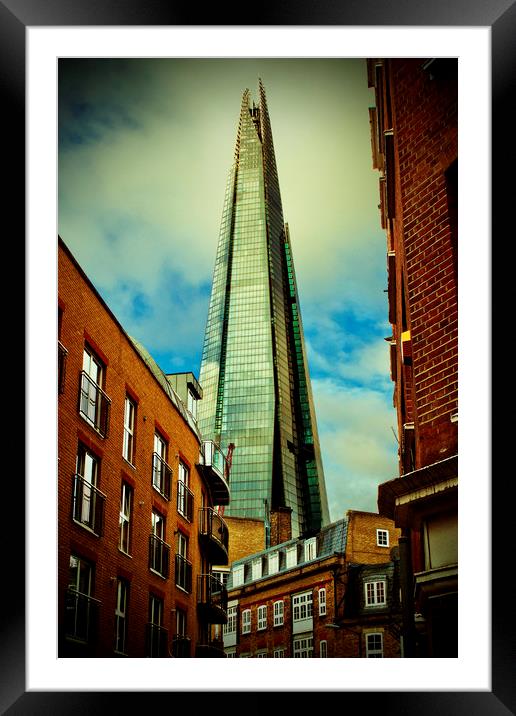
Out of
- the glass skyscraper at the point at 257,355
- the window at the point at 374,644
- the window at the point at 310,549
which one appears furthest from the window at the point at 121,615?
the glass skyscraper at the point at 257,355

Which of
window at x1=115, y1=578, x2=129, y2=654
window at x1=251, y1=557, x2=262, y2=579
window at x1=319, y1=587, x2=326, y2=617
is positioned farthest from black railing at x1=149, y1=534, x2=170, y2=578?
window at x1=251, y1=557, x2=262, y2=579

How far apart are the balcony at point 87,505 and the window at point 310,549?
21004mm

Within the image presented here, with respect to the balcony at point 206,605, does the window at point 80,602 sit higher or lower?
higher

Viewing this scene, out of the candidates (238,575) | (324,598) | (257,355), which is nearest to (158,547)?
(324,598)

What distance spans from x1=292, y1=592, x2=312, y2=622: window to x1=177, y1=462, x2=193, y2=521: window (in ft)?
45.0

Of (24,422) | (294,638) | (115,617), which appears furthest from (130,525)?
(294,638)

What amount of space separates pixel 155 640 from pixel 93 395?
199 inches

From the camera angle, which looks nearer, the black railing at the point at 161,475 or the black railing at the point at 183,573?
the black railing at the point at 161,475

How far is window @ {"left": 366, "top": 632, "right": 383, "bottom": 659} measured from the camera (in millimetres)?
27609

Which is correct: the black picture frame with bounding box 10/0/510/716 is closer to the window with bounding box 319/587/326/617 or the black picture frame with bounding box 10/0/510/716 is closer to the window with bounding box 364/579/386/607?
the window with bounding box 364/579/386/607

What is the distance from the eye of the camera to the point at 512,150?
15.7ft

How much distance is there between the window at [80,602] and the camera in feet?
36.0

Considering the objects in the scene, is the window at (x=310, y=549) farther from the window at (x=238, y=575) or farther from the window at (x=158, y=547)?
the window at (x=158, y=547)

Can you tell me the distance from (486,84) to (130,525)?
10545 millimetres
